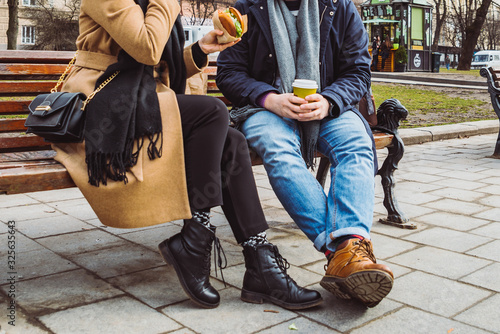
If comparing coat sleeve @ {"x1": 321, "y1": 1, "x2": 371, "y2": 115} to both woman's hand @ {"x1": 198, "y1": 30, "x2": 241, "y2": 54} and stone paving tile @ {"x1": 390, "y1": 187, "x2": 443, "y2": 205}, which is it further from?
stone paving tile @ {"x1": 390, "y1": 187, "x2": 443, "y2": 205}

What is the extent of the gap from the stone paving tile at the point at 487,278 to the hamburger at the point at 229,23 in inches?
64.8

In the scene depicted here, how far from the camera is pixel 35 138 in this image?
3.30 meters

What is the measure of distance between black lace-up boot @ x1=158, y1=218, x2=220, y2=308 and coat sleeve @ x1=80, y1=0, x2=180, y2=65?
2.48ft

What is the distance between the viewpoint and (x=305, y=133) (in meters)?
3.20

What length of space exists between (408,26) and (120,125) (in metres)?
27.7

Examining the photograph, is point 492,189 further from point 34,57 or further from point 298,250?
point 34,57

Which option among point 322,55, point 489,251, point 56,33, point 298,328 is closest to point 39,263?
point 298,328

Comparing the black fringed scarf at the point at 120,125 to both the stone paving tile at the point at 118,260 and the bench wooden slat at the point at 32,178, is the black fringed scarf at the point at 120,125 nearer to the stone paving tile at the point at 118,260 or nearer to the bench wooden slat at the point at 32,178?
the bench wooden slat at the point at 32,178

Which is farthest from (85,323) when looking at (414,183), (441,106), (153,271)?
(441,106)

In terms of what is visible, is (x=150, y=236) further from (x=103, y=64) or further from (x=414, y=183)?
(x=414, y=183)

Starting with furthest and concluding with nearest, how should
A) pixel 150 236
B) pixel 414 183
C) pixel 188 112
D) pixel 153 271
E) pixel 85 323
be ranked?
pixel 414 183, pixel 150 236, pixel 153 271, pixel 188 112, pixel 85 323

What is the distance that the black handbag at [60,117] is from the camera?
2439 millimetres

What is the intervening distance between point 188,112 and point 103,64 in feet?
1.47

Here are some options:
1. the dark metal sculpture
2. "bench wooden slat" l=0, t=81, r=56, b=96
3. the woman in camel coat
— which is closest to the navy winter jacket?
the dark metal sculpture
